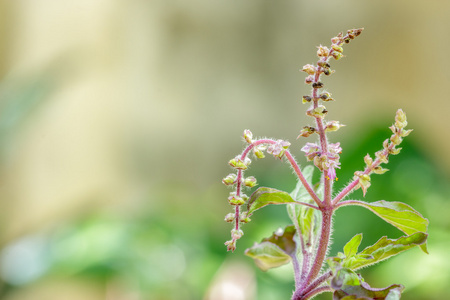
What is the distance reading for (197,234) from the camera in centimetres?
200

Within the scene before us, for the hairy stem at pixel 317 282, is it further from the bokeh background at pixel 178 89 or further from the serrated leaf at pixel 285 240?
the bokeh background at pixel 178 89

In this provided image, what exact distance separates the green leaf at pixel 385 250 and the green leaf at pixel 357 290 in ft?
0.08

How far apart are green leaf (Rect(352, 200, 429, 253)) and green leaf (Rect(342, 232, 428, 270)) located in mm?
18

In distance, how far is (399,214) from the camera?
38 centimetres

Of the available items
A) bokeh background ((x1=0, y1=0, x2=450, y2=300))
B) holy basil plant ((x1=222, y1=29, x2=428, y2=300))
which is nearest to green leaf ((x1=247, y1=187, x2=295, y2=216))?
holy basil plant ((x1=222, y1=29, x2=428, y2=300))

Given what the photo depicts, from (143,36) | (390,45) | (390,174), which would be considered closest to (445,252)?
(390,174)

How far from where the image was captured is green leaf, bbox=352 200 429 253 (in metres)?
0.38

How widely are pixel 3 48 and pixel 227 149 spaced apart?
112 centimetres

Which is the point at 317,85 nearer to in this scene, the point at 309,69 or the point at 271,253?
the point at 309,69

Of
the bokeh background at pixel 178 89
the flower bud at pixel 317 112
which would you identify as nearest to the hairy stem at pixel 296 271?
the flower bud at pixel 317 112

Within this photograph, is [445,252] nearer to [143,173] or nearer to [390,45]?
[390,45]

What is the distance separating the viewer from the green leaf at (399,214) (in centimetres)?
38

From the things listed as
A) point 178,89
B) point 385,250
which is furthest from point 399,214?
point 178,89

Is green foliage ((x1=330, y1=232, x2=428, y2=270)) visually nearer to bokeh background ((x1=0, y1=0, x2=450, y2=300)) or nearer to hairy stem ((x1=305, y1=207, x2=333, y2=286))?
hairy stem ((x1=305, y1=207, x2=333, y2=286))
